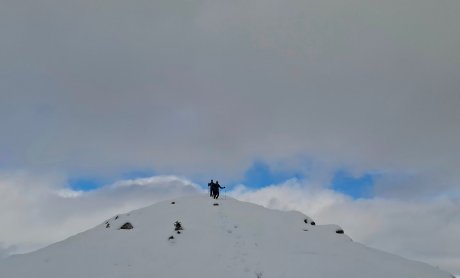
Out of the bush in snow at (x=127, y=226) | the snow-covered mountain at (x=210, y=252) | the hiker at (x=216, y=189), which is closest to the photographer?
the snow-covered mountain at (x=210, y=252)

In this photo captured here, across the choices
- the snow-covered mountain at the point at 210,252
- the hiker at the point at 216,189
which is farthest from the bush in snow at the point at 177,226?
the hiker at the point at 216,189

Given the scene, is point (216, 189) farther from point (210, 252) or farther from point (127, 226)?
point (210, 252)

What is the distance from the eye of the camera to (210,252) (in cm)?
3197

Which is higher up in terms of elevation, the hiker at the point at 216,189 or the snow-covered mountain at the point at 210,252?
the hiker at the point at 216,189

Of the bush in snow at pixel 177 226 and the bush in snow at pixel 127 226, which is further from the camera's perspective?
the bush in snow at pixel 127 226

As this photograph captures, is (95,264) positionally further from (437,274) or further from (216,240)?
(437,274)

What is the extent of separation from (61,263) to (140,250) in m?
5.88

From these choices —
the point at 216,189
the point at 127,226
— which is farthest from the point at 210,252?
the point at 216,189

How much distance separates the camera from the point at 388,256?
1414 inches

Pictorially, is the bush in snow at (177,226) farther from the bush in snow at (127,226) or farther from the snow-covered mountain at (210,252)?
the bush in snow at (127,226)

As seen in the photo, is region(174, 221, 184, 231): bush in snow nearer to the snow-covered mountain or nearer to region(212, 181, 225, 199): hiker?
Answer: the snow-covered mountain

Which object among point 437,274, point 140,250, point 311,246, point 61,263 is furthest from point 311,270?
point 61,263

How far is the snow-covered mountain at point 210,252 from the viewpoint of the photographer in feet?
94.8

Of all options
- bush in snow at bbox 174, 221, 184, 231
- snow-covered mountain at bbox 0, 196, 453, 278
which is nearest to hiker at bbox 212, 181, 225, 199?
snow-covered mountain at bbox 0, 196, 453, 278
